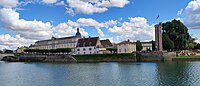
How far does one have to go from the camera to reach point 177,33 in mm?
82250

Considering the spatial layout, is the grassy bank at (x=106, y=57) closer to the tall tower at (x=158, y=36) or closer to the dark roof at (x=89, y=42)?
the tall tower at (x=158, y=36)

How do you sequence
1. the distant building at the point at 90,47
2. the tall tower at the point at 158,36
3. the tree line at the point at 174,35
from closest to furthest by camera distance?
the tall tower at the point at 158,36
the tree line at the point at 174,35
the distant building at the point at 90,47

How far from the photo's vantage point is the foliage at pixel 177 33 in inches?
3221

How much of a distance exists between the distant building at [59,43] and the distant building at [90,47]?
26.1 m

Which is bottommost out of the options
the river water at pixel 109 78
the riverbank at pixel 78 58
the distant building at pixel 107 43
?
the river water at pixel 109 78

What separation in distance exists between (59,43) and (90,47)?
50.0 m

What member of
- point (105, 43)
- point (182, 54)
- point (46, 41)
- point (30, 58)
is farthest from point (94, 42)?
point (46, 41)

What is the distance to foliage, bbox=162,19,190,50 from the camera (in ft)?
268

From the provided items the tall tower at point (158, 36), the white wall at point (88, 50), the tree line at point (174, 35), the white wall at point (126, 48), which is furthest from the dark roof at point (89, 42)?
the tree line at point (174, 35)

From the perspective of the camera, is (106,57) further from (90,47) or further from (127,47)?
(90,47)

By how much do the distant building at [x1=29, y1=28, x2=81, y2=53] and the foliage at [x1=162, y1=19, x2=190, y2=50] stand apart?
5567cm

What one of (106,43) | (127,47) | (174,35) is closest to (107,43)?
(106,43)

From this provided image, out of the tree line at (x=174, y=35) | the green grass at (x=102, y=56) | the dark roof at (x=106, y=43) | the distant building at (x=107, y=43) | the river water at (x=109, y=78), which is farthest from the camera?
the dark roof at (x=106, y=43)

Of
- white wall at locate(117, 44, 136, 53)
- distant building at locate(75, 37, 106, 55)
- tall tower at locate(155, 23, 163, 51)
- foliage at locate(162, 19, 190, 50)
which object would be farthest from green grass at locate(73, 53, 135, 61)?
foliage at locate(162, 19, 190, 50)
